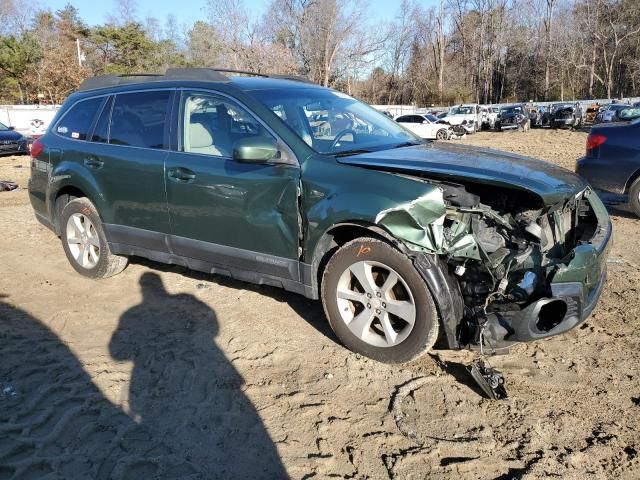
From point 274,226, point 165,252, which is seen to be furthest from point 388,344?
point 165,252

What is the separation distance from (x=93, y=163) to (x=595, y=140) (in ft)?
20.4

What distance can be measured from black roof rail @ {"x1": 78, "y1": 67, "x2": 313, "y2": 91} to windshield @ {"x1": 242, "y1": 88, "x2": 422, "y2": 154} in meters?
0.47

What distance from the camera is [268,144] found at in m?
3.76

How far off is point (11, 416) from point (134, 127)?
2.61 meters

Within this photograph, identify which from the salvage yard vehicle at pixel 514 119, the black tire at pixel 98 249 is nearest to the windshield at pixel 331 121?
the black tire at pixel 98 249

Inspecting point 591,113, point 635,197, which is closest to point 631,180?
point 635,197

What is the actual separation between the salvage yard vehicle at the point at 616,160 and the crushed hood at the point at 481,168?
369 centimetres

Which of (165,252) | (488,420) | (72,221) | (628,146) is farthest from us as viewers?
(628,146)

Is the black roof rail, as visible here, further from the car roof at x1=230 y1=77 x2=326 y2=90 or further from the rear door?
the rear door

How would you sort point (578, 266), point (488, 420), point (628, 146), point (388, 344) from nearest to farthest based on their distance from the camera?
point (488, 420) → point (578, 266) → point (388, 344) → point (628, 146)

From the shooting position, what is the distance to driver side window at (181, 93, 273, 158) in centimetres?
411

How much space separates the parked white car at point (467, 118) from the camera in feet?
106

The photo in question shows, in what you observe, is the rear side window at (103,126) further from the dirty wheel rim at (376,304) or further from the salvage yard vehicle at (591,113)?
the salvage yard vehicle at (591,113)

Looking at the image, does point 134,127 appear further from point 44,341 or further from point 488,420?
point 488,420
